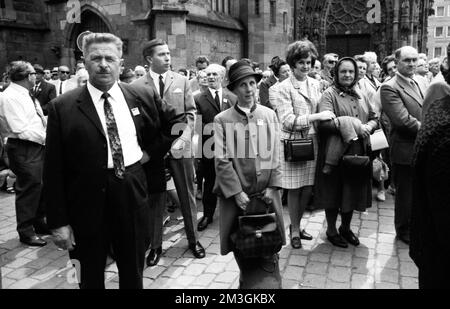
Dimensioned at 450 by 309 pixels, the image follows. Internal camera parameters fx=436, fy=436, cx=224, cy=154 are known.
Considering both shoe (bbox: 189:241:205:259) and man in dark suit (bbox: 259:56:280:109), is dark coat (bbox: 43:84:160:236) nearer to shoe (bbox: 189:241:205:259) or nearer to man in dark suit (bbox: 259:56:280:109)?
shoe (bbox: 189:241:205:259)

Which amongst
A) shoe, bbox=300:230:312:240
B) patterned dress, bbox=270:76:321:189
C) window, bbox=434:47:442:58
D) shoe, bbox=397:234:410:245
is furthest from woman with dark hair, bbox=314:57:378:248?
window, bbox=434:47:442:58

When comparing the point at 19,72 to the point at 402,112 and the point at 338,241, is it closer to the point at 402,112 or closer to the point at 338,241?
the point at 338,241

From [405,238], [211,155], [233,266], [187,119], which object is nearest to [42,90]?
[211,155]

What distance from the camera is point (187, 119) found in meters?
5.11

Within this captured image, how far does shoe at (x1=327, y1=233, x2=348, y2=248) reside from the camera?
205 inches

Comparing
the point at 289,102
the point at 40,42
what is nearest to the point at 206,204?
the point at 289,102

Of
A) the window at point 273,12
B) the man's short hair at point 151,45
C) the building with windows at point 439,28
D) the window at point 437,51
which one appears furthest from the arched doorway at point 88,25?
the window at point 437,51

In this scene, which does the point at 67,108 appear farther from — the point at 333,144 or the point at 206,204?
the point at 206,204

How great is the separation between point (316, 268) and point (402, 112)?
202cm

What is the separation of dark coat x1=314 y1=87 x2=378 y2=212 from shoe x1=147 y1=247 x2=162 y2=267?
6.30 ft

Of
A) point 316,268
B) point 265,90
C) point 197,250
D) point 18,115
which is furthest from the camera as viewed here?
point 265,90

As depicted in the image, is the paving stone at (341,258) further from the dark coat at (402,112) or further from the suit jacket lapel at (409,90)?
the suit jacket lapel at (409,90)

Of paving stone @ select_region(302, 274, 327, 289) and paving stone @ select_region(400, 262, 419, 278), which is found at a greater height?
paving stone @ select_region(400, 262, 419, 278)
